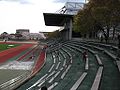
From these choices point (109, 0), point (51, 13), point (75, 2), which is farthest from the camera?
point (75, 2)

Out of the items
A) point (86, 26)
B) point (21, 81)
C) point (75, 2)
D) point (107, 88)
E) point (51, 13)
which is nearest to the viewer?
point (107, 88)

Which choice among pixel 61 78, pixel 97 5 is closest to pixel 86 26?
pixel 97 5

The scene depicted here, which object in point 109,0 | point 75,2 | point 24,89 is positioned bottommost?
point 24,89

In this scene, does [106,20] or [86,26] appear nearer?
[106,20]

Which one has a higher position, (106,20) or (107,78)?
(106,20)

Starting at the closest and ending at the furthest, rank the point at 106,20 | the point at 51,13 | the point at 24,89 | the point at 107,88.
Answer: the point at 107,88 → the point at 24,89 → the point at 106,20 → the point at 51,13

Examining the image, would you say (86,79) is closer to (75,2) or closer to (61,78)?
(61,78)

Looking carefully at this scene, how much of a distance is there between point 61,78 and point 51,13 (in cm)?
4725

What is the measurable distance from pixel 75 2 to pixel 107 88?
75787mm

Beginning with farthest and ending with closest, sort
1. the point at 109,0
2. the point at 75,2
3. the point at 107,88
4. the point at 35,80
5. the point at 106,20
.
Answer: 1. the point at 75,2
2. the point at 106,20
3. the point at 109,0
4. the point at 35,80
5. the point at 107,88

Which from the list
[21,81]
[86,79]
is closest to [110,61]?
[86,79]

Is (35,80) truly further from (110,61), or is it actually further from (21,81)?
(110,61)

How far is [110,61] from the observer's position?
71.6 feet

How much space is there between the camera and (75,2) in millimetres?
88188
